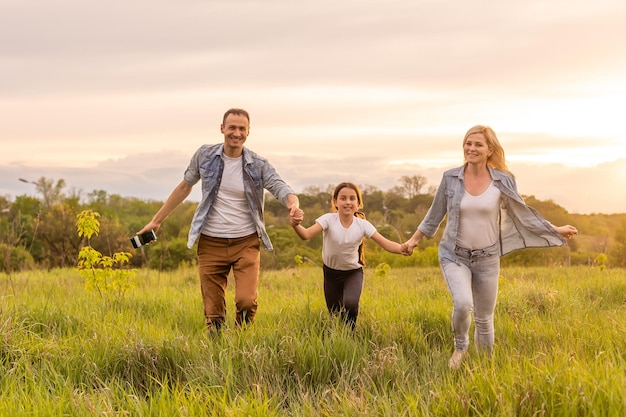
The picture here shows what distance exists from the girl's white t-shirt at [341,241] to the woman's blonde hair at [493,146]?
130cm

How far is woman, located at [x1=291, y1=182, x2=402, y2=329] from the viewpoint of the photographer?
19.9 feet

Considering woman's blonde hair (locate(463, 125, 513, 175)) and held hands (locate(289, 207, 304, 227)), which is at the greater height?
woman's blonde hair (locate(463, 125, 513, 175))

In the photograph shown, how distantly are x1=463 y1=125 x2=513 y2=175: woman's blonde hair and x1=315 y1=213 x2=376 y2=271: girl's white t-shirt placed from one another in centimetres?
130

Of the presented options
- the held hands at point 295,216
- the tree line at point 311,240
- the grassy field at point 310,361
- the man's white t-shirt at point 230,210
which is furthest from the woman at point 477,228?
the tree line at point 311,240

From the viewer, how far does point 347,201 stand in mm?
6133

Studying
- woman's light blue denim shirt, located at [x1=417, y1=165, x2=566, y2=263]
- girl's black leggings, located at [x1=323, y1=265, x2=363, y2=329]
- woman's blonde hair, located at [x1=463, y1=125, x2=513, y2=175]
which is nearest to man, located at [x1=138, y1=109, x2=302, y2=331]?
girl's black leggings, located at [x1=323, y1=265, x2=363, y2=329]

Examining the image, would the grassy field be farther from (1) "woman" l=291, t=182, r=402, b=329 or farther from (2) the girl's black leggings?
(1) "woman" l=291, t=182, r=402, b=329

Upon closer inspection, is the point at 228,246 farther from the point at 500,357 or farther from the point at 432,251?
the point at 432,251

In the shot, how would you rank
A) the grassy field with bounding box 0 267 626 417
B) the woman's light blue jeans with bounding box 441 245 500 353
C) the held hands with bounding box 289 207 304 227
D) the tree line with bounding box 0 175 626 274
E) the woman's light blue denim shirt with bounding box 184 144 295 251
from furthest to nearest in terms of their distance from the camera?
the tree line with bounding box 0 175 626 274 → the woman's light blue denim shirt with bounding box 184 144 295 251 → the held hands with bounding box 289 207 304 227 → the woman's light blue jeans with bounding box 441 245 500 353 → the grassy field with bounding box 0 267 626 417

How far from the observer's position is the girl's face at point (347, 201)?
614 cm

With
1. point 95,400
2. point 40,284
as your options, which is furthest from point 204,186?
point 40,284

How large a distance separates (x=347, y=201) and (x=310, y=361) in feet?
5.87

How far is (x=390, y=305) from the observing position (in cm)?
710

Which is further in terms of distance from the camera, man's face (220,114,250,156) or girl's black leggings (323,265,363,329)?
man's face (220,114,250,156)
